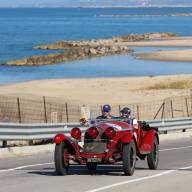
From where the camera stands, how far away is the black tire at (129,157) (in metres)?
12.7

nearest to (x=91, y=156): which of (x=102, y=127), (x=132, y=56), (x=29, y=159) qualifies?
(x=102, y=127)

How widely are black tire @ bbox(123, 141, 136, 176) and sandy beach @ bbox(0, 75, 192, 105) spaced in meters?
24.2

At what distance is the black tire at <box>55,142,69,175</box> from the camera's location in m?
12.8

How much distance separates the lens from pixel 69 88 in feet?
153

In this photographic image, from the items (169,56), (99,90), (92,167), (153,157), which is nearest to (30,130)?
(153,157)

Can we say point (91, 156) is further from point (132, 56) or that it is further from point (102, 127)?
point (132, 56)

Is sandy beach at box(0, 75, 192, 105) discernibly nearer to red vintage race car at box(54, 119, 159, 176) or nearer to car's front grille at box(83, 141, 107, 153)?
red vintage race car at box(54, 119, 159, 176)

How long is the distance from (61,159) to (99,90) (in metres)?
32.2

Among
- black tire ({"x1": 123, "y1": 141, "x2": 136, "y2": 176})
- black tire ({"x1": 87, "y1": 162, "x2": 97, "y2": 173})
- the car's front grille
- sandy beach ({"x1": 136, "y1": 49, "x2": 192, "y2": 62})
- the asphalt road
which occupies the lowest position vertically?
the asphalt road

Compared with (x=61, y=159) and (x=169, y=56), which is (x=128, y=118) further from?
(x=169, y=56)

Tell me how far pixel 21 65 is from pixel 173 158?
188ft

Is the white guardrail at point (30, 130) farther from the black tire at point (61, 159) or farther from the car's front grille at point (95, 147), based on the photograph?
the car's front grille at point (95, 147)

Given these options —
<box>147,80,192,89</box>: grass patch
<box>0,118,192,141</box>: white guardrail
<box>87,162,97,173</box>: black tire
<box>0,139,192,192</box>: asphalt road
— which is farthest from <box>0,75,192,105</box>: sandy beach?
<box>87,162,97,173</box>: black tire

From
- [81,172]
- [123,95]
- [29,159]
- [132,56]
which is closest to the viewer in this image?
[81,172]
